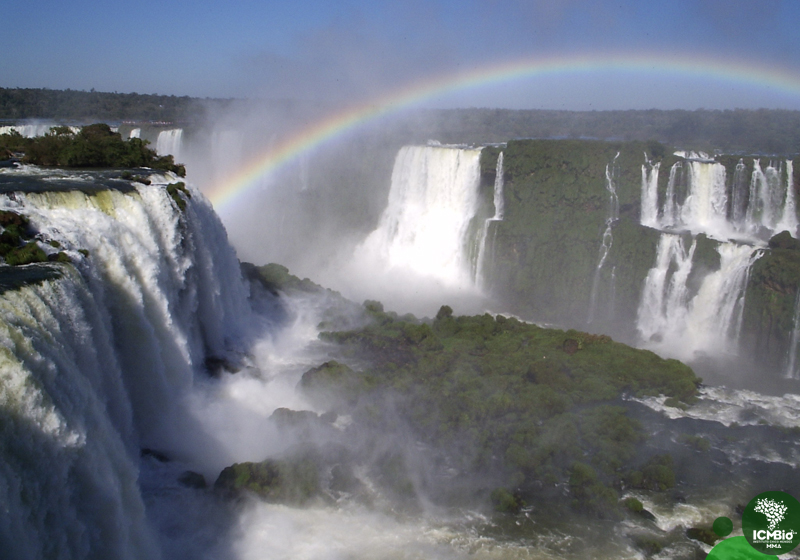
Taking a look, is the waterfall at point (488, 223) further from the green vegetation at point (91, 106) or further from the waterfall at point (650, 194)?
the green vegetation at point (91, 106)

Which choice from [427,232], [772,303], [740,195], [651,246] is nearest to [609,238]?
[651,246]

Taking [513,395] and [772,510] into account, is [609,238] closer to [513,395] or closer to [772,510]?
[513,395]

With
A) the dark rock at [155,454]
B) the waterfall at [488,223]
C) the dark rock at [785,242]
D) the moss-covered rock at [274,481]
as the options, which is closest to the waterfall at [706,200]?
the dark rock at [785,242]

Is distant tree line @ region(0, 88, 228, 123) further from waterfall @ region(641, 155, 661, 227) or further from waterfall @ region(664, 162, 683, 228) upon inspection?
waterfall @ region(664, 162, 683, 228)

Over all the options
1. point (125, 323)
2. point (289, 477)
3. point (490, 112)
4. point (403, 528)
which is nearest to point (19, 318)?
point (125, 323)

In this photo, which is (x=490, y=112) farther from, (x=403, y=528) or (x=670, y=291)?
(x=403, y=528)

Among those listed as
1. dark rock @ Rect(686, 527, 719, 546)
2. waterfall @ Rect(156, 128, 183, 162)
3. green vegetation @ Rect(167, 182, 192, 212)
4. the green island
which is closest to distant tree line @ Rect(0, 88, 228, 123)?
waterfall @ Rect(156, 128, 183, 162)
